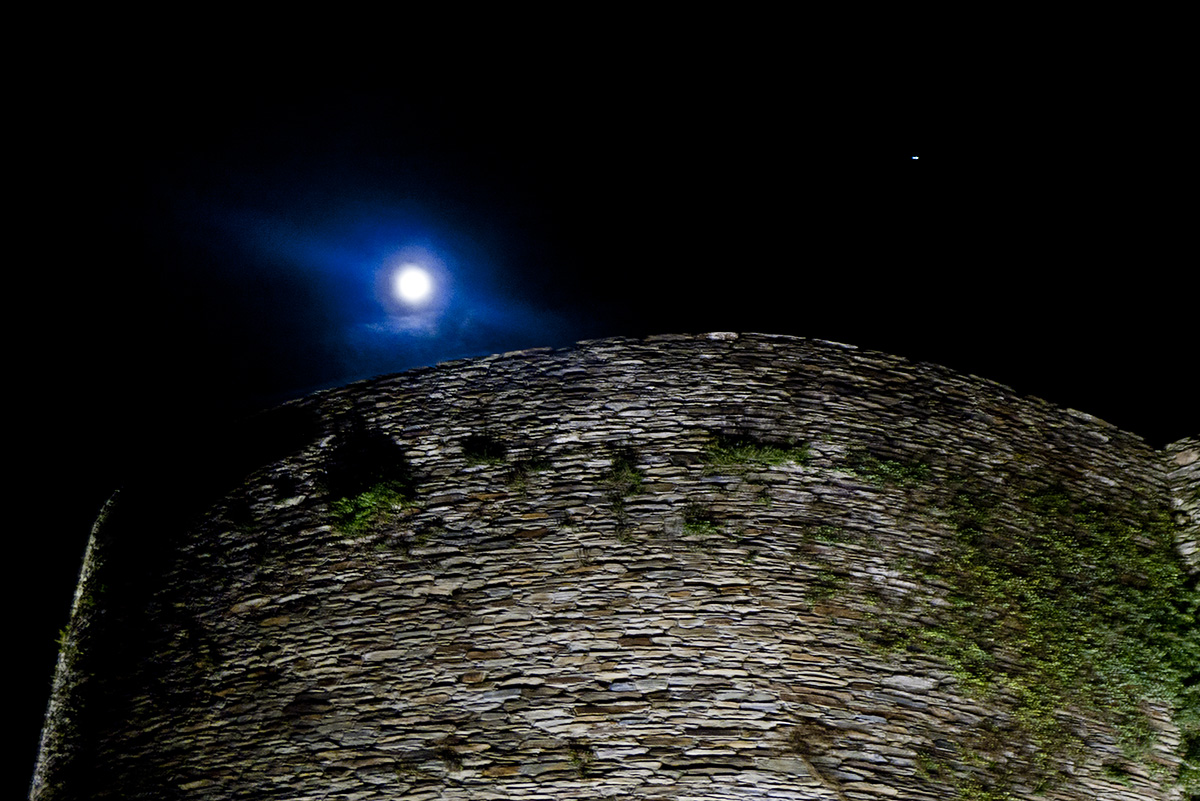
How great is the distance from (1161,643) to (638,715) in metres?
4.24

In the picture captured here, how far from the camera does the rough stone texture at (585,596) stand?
4.98m

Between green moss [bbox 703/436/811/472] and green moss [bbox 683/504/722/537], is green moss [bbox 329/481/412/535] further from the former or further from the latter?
green moss [bbox 703/436/811/472]

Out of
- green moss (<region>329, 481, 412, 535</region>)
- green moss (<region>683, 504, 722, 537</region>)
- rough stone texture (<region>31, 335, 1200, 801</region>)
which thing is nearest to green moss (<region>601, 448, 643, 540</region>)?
rough stone texture (<region>31, 335, 1200, 801</region>)

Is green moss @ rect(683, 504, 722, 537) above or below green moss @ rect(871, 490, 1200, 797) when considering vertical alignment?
above

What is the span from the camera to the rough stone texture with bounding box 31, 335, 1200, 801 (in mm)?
4977

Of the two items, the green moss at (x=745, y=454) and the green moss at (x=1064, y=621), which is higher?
the green moss at (x=745, y=454)

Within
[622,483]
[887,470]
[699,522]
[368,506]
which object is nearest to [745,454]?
[699,522]

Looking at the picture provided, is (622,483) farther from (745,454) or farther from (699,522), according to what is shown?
(745,454)

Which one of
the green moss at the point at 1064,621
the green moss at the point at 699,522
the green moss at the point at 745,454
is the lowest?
the green moss at the point at 1064,621

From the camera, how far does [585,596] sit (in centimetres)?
535

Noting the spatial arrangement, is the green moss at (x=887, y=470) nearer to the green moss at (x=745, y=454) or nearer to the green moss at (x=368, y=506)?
the green moss at (x=745, y=454)

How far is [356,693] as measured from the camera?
5.28 metres

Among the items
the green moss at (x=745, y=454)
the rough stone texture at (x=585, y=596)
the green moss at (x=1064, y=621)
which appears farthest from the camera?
the green moss at (x=745, y=454)

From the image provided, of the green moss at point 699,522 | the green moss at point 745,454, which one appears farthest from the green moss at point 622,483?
the green moss at point 745,454
